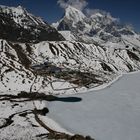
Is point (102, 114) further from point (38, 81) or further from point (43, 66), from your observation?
point (43, 66)

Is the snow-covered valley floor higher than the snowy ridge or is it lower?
lower

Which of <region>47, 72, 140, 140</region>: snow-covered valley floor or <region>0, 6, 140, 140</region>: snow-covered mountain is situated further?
<region>0, 6, 140, 140</region>: snow-covered mountain

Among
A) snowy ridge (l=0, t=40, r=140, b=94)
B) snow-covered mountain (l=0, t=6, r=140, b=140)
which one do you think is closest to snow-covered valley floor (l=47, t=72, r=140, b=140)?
snow-covered mountain (l=0, t=6, r=140, b=140)

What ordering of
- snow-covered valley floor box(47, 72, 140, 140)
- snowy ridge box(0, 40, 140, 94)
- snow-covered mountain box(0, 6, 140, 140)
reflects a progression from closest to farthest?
snow-covered valley floor box(47, 72, 140, 140) → snow-covered mountain box(0, 6, 140, 140) → snowy ridge box(0, 40, 140, 94)

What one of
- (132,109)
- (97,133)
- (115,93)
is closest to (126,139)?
(97,133)

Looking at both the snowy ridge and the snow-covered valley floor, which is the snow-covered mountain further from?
the snow-covered valley floor

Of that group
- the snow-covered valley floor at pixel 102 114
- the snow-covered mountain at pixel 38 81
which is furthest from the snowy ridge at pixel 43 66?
the snow-covered valley floor at pixel 102 114

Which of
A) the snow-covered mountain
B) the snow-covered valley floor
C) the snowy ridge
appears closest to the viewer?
the snow-covered valley floor

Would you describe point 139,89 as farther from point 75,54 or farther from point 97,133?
point 75,54

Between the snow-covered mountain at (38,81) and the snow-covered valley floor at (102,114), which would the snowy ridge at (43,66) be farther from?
the snow-covered valley floor at (102,114)
